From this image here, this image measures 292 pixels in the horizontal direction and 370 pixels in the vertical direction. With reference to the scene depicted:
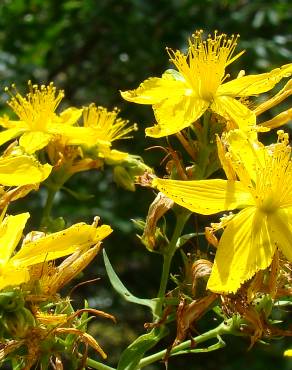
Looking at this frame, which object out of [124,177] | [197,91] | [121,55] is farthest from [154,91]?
[121,55]

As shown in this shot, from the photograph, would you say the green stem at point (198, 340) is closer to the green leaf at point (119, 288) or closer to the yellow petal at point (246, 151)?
the green leaf at point (119, 288)

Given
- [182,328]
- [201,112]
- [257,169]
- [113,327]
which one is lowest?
[113,327]

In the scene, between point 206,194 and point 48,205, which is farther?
point 48,205

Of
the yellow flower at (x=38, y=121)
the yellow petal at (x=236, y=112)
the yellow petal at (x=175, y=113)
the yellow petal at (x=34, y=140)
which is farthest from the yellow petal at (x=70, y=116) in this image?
the yellow petal at (x=236, y=112)

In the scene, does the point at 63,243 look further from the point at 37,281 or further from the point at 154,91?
the point at 154,91

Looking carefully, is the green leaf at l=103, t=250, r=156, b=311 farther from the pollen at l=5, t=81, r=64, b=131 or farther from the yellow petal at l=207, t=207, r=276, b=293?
the pollen at l=5, t=81, r=64, b=131

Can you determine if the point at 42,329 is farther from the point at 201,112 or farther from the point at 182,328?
the point at 201,112

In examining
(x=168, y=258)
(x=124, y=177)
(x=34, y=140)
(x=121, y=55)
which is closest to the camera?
(x=168, y=258)

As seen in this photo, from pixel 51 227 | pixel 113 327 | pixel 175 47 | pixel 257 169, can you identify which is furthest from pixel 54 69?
pixel 257 169
